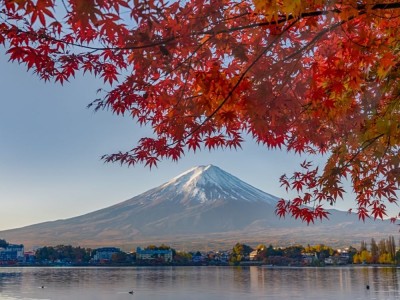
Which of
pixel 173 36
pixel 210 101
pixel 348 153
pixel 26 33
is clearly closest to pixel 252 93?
→ pixel 210 101

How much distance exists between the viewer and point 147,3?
15.0 ft

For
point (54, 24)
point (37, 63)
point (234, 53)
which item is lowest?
point (234, 53)

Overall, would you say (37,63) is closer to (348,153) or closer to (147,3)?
(147,3)

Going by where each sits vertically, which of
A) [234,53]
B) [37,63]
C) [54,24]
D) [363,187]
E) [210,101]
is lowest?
[363,187]

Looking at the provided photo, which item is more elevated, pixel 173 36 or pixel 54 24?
pixel 54 24

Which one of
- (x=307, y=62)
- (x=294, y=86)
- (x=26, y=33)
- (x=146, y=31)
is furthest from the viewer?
(x=307, y=62)

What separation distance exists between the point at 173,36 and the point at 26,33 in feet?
7.86

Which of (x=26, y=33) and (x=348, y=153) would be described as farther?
(x=348, y=153)

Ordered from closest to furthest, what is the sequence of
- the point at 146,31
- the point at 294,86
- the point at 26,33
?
the point at 146,31 → the point at 294,86 → the point at 26,33

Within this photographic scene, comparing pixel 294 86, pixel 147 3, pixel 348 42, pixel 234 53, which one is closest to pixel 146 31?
pixel 147 3

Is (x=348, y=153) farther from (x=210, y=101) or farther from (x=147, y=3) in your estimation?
(x=147, y=3)

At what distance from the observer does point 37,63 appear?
663 cm

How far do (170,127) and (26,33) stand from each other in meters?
2.23

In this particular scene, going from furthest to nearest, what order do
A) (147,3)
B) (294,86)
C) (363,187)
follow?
(363,187) < (294,86) < (147,3)
